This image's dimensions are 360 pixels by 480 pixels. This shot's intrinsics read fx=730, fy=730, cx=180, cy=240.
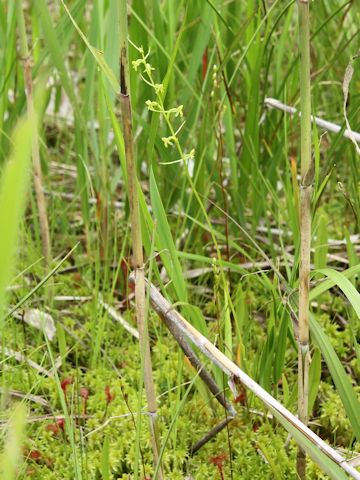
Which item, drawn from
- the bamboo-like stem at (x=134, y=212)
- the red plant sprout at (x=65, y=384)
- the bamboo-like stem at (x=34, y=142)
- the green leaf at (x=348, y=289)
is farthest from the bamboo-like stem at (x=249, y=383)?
the bamboo-like stem at (x=34, y=142)

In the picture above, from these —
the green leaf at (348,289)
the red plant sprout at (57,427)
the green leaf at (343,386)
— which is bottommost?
the red plant sprout at (57,427)

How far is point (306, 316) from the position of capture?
1.12m

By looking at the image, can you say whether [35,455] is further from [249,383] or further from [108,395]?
[249,383]

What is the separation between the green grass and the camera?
51.6 inches

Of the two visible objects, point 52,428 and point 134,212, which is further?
point 52,428

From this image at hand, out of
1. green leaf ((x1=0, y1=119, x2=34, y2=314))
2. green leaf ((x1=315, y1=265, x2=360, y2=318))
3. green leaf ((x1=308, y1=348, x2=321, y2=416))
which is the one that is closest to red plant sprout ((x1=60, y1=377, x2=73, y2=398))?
green leaf ((x1=308, y1=348, x2=321, y2=416))

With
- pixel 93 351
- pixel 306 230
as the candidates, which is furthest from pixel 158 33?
pixel 306 230

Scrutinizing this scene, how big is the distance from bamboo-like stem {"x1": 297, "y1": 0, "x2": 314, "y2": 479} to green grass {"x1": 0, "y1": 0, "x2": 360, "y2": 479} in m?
0.06

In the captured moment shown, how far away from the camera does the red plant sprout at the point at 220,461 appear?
134cm

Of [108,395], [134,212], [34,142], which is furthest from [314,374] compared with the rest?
[34,142]

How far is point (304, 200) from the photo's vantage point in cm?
105

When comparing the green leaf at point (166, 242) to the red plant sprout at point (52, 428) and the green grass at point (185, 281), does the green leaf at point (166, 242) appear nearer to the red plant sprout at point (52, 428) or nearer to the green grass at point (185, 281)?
the green grass at point (185, 281)

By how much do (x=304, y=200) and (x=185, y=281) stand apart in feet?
2.81

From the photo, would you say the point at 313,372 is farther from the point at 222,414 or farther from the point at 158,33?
the point at 158,33
